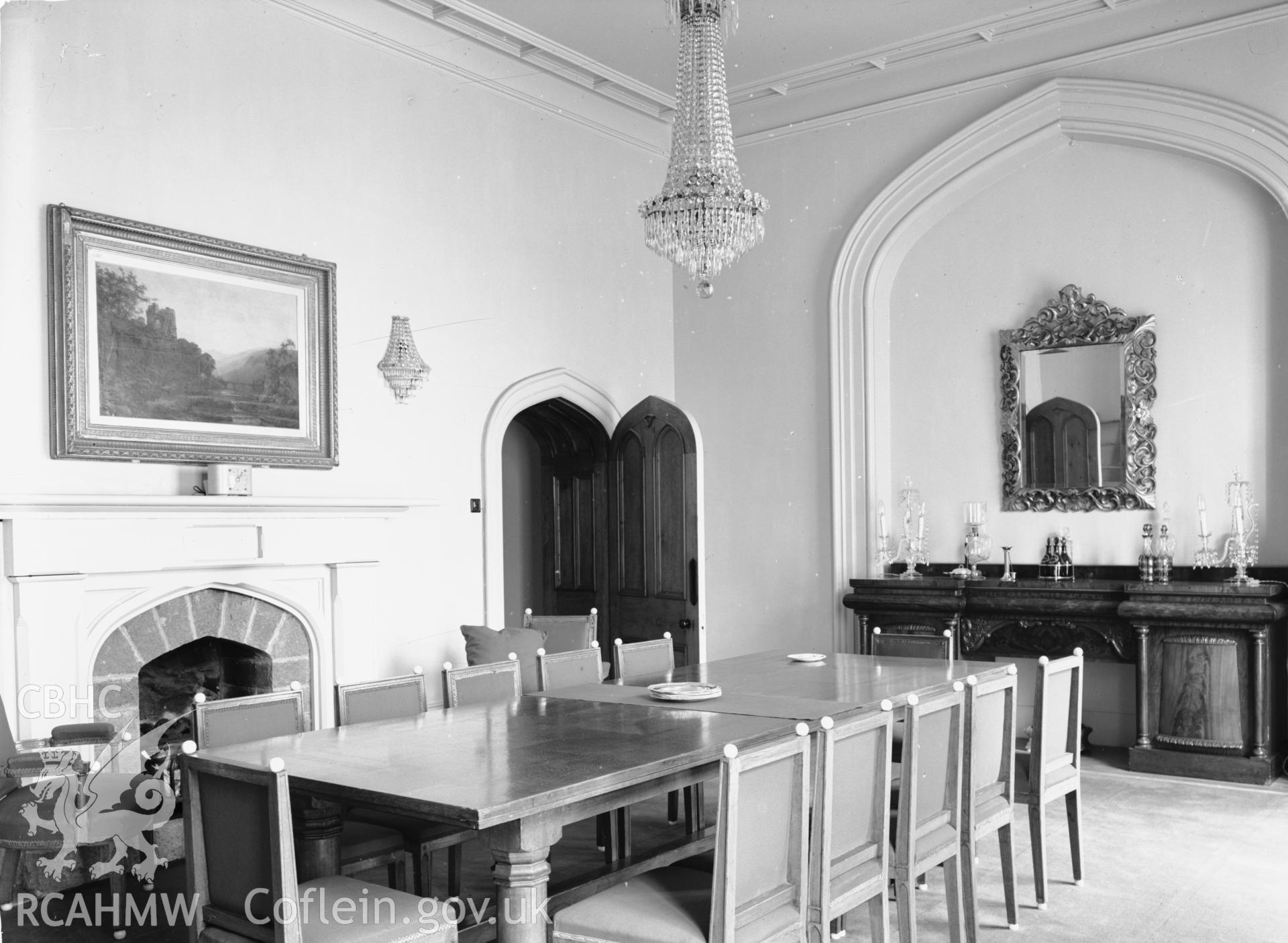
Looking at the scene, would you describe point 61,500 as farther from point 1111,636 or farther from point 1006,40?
point 1006,40

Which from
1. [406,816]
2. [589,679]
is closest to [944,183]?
[589,679]

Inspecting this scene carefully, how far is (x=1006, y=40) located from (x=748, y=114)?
6.59 ft

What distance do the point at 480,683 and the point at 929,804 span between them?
1.90 meters

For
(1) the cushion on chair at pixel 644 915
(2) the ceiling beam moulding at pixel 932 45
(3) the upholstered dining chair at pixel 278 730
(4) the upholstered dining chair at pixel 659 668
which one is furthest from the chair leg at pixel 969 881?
(2) the ceiling beam moulding at pixel 932 45

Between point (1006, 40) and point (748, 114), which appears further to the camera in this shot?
point (748, 114)

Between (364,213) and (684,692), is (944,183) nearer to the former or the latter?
(364,213)

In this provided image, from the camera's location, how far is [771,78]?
8.46 meters

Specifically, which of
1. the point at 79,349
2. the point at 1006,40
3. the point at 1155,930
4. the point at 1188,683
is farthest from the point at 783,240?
the point at 1155,930

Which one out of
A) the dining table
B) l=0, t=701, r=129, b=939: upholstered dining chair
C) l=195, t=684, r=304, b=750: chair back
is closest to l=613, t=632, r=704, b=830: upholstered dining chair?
the dining table

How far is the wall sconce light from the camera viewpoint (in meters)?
6.85

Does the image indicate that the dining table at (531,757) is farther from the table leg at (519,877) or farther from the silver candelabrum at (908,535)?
the silver candelabrum at (908,535)

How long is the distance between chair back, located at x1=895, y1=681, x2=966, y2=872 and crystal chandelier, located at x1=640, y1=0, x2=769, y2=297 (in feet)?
6.20

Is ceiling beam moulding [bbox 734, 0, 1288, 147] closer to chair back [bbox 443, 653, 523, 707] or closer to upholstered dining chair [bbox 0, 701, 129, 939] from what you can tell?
chair back [bbox 443, 653, 523, 707]

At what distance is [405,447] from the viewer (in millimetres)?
7027
